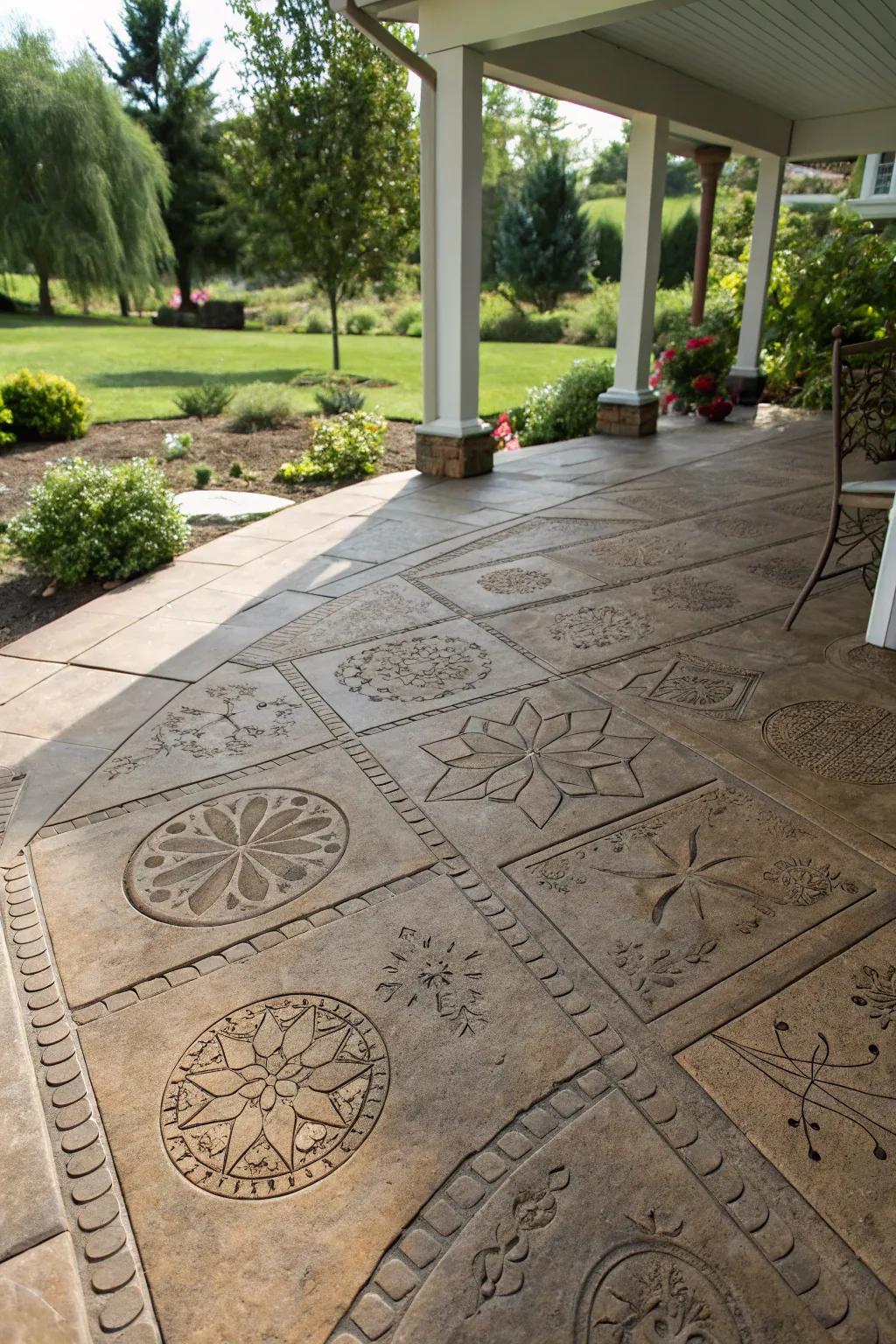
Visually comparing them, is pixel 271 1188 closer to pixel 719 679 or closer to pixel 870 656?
pixel 719 679

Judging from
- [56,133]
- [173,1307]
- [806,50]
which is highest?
[56,133]

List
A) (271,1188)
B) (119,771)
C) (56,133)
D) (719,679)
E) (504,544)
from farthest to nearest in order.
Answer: (56,133)
(504,544)
(719,679)
(119,771)
(271,1188)

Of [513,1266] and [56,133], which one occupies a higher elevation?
→ [56,133]

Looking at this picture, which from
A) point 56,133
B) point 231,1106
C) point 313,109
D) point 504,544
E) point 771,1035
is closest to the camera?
point 231,1106

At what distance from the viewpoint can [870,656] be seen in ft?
9.65

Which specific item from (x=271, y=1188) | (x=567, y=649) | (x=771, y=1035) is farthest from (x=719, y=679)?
(x=271, y=1188)

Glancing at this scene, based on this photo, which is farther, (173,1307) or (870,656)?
(870,656)

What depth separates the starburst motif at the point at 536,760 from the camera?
219 centimetres

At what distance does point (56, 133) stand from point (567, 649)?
1282 cm

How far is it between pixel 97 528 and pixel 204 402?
5.14 metres

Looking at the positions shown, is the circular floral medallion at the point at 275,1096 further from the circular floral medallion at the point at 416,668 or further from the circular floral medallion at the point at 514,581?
the circular floral medallion at the point at 514,581

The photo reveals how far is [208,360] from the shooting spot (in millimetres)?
14312

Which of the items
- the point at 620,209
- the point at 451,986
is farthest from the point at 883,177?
the point at 620,209

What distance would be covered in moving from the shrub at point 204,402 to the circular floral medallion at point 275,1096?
26.9ft
